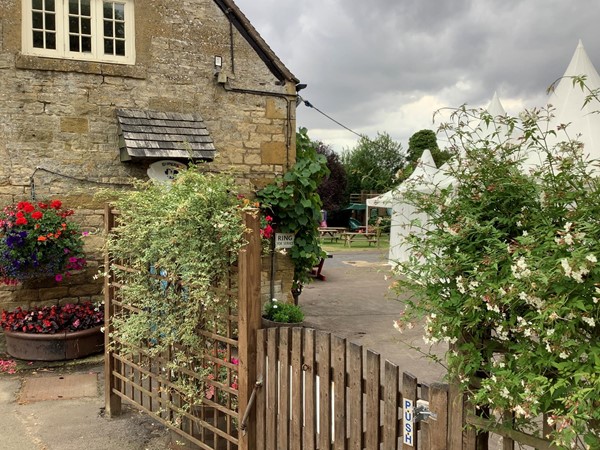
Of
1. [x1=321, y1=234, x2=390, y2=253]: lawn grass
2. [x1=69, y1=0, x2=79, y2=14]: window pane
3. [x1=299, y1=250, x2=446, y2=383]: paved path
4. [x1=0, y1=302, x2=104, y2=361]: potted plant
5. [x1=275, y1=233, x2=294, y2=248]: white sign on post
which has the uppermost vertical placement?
[x1=69, y1=0, x2=79, y2=14]: window pane

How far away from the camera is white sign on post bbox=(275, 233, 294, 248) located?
335 inches

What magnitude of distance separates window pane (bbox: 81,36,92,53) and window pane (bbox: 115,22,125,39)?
40 centimetres

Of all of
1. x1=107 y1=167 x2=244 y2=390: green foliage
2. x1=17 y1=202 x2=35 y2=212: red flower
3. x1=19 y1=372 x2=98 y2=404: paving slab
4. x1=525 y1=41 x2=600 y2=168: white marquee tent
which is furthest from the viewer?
x1=525 y1=41 x2=600 y2=168: white marquee tent

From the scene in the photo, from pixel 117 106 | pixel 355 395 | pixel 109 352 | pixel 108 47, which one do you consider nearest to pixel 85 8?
pixel 108 47

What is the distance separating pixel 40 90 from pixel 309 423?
243 inches

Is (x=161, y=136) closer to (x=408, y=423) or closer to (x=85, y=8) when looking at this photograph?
(x=85, y=8)

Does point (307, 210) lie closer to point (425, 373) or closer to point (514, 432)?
point (425, 373)

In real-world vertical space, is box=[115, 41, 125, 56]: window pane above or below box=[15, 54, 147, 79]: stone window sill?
above

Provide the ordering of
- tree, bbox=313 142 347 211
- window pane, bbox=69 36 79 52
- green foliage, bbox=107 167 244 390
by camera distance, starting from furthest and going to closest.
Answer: tree, bbox=313 142 347 211 → window pane, bbox=69 36 79 52 → green foliage, bbox=107 167 244 390

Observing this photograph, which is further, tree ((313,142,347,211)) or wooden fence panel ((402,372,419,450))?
tree ((313,142,347,211))

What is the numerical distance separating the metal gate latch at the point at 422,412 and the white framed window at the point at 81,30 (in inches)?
269

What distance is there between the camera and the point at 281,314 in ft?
26.8

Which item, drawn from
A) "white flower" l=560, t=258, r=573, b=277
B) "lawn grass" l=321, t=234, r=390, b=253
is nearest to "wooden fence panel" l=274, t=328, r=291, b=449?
"white flower" l=560, t=258, r=573, b=277

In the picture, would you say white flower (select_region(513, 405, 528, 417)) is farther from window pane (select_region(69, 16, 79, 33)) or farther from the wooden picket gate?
window pane (select_region(69, 16, 79, 33))
